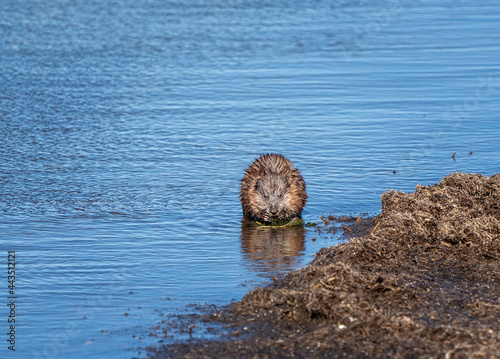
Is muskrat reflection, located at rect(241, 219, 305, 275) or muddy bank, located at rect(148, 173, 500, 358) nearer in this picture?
muddy bank, located at rect(148, 173, 500, 358)

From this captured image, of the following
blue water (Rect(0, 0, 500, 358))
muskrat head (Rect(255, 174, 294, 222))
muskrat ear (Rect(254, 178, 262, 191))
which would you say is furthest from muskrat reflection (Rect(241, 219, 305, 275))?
muskrat ear (Rect(254, 178, 262, 191))

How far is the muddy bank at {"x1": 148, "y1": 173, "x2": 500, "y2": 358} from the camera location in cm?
624

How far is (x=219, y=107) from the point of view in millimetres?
15609

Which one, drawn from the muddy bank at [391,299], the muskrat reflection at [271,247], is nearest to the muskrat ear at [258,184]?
the muskrat reflection at [271,247]

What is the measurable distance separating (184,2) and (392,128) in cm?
1377

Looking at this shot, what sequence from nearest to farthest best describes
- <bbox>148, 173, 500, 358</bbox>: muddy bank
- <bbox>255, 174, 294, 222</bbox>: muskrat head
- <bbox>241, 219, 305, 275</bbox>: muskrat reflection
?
1. <bbox>148, 173, 500, 358</bbox>: muddy bank
2. <bbox>241, 219, 305, 275</bbox>: muskrat reflection
3. <bbox>255, 174, 294, 222</bbox>: muskrat head

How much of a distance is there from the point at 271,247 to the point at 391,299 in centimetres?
253

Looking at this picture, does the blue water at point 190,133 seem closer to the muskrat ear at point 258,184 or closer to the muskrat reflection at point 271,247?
the muskrat reflection at point 271,247

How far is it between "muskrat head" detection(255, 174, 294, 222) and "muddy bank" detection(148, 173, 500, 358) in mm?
1172

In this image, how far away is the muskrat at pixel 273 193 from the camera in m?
10.3

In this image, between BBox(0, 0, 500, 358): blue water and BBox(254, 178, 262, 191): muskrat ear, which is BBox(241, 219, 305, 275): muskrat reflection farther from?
BBox(254, 178, 262, 191): muskrat ear

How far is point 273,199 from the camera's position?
10.4m

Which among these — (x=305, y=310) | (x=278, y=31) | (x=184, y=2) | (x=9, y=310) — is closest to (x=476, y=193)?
(x=305, y=310)

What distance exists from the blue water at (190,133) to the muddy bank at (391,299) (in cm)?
72
